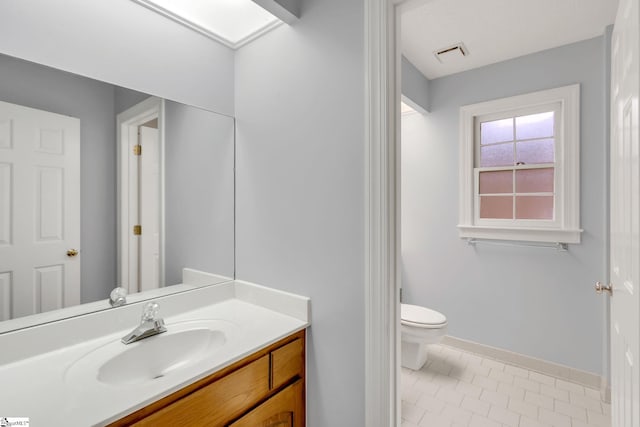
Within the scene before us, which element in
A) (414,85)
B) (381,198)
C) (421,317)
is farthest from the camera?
(414,85)

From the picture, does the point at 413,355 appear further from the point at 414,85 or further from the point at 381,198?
the point at 414,85

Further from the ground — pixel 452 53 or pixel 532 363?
pixel 452 53

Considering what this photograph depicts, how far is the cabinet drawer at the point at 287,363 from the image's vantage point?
1.16m

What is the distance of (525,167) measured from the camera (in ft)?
7.79

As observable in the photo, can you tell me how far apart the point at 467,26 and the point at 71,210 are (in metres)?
2.43

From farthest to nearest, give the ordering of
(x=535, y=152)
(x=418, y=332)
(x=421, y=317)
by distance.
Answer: (x=535, y=152), (x=421, y=317), (x=418, y=332)

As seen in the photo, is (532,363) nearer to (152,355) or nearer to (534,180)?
(534,180)

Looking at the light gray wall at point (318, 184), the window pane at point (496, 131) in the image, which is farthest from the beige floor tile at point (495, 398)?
the window pane at point (496, 131)

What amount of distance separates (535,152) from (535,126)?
205 millimetres

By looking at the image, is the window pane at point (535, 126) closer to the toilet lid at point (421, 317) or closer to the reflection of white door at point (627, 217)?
the reflection of white door at point (627, 217)

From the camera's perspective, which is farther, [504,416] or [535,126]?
[535,126]

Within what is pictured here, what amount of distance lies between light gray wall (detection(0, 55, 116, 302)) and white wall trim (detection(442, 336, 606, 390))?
270 cm

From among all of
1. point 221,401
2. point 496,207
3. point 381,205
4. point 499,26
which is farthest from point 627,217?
point 496,207

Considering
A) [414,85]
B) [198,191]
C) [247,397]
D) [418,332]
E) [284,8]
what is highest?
[414,85]
